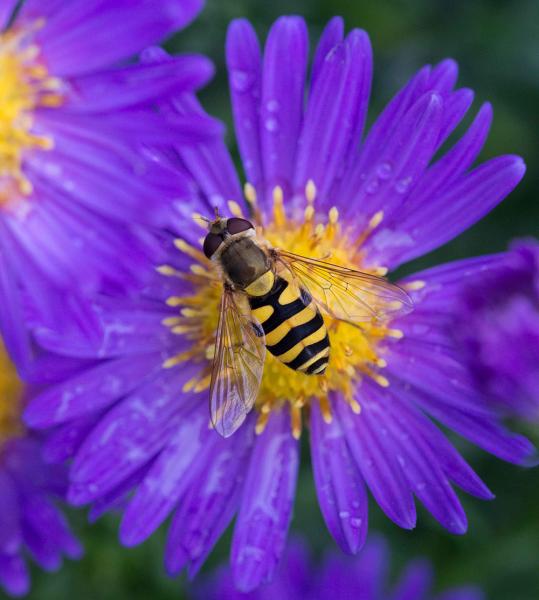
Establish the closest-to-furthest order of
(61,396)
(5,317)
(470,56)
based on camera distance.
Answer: (5,317), (61,396), (470,56)

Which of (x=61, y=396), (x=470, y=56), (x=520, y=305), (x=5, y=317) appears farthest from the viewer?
(x=470, y=56)

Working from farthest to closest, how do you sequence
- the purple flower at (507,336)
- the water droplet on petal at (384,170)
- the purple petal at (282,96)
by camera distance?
the water droplet on petal at (384,170)
the purple petal at (282,96)
the purple flower at (507,336)

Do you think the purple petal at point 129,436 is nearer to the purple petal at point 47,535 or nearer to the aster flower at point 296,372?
the aster flower at point 296,372

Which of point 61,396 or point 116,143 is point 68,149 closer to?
point 116,143

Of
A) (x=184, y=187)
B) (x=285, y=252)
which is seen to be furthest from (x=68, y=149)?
(x=285, y=252)

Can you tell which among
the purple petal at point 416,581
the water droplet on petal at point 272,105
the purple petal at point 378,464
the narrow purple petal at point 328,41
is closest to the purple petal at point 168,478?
the purple petal at point 378,464

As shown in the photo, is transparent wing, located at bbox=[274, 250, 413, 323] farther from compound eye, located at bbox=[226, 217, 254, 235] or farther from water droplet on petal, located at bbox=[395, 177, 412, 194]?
water droplet on petal, located at bbox=[395, 177, 412, 194]

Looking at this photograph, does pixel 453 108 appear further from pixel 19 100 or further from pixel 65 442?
pixel 65 442

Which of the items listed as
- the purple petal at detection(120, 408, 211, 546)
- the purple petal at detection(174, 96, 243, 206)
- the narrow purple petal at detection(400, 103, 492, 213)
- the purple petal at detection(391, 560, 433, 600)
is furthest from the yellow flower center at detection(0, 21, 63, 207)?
the purple petal at detection(391, 560, 433, 600)
